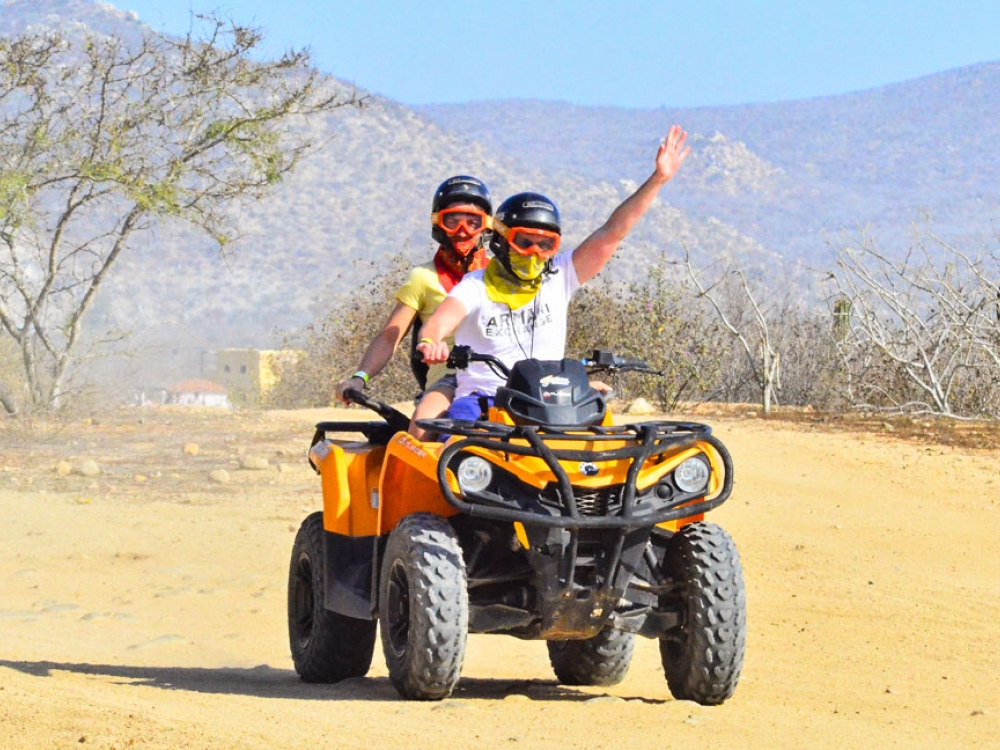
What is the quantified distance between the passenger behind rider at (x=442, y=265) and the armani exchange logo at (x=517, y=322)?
0.74 m

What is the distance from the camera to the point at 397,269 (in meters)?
25.5

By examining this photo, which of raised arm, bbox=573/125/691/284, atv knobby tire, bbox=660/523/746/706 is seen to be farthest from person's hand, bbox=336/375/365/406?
atv knobby tire, bbox=660/523/746/706

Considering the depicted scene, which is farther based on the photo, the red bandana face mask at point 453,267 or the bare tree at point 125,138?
the bare tree at point 125,138

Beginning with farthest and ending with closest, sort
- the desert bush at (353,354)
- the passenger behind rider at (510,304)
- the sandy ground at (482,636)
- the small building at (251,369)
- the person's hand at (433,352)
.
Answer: the small building at (251,369)
the desert bush at (353,354)
the passenger behind rider at (510,304)
the person's hand at (433,352)
the sandy ground at (482,636)

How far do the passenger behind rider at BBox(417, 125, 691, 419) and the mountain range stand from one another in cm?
1208

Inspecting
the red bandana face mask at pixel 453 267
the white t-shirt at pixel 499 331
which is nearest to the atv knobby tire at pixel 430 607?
the white t-shirt at pixel 499 331

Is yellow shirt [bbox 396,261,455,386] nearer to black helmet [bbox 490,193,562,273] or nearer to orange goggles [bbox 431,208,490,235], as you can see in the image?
orange goggles [bbox 431,208,490,235]

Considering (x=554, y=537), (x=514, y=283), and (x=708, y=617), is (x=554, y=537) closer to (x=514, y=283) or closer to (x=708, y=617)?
(x=708, y=617)

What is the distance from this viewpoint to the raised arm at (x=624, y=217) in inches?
272

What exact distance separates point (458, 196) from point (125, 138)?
43.3 ft

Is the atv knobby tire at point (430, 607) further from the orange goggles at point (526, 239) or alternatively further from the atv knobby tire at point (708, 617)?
the orange goggles at point (526, 239)

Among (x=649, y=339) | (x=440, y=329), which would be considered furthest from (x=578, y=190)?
(x=440, y=329)

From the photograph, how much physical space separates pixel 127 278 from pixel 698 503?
9199cm

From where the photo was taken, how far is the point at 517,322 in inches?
255
